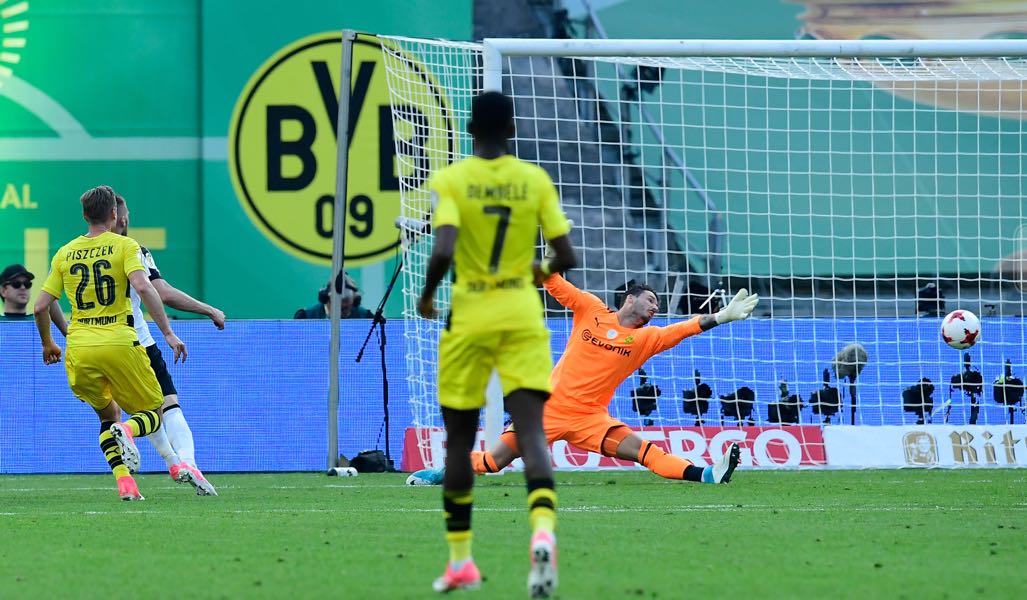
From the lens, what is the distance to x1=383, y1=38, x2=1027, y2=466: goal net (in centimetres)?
1325

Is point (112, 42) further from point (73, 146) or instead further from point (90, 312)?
point (90, 312)

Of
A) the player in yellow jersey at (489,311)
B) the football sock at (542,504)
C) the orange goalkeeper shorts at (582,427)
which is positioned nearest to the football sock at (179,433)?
the orange goalkeeper shorts at (582,427)

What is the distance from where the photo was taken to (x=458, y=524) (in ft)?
18.1

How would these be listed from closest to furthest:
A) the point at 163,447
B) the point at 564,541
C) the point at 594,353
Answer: the point at 564,541
the point at 163,447
the point at 594,353

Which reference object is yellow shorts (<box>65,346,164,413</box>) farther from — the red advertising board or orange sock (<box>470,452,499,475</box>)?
the red advertising board

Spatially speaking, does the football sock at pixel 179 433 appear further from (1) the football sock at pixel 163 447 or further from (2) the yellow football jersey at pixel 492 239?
(2) the yellow football jersey at pixel 492 239

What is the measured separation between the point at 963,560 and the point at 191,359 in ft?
29.0

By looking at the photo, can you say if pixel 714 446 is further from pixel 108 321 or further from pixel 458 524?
pixel 458 524

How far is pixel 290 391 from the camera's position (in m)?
13.7

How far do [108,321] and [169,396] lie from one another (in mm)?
1160

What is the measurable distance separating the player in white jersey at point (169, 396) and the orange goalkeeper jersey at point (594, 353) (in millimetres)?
2446

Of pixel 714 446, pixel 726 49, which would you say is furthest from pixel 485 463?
pixel 726 49

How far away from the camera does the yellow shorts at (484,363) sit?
18.4ft

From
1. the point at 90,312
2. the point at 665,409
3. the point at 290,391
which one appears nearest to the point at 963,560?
the point at 90,312
